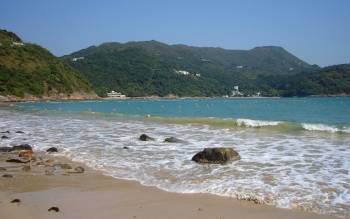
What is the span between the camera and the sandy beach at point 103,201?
7160 millimetres

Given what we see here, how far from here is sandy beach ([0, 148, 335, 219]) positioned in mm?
7160

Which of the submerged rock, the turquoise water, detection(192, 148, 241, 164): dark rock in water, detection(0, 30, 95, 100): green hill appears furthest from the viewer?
detection(0, 30, 95, 100): green hill

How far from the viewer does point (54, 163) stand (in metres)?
12.8

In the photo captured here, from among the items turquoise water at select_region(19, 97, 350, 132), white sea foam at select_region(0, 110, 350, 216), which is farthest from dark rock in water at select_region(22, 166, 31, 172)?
turquoise water at select_region(19, 97, 350, 132)

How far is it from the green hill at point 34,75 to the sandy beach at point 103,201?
10385cm

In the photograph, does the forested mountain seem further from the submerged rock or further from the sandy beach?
the sandy beach

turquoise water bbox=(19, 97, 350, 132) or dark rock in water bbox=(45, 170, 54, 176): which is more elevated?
dark rock in water bbox=(45, 170, 54, 176)

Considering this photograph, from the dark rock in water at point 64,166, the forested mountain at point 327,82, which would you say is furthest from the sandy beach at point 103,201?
the forested mountain at point 327,82

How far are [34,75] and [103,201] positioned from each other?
121 m

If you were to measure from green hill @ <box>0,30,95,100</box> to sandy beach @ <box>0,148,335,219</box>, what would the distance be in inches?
4089

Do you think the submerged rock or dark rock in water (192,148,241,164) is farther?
dark rock in water (192,148,241,164)

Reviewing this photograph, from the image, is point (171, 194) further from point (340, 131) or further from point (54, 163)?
point (340, 131)

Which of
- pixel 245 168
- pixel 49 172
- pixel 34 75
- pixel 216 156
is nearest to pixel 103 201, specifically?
pixel 49 172

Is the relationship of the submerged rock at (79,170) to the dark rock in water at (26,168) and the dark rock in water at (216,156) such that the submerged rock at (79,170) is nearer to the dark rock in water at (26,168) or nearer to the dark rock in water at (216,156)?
the dark rock in water at (26,168)
